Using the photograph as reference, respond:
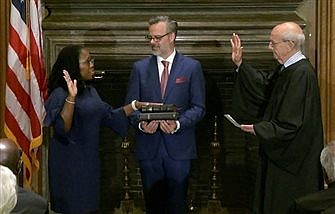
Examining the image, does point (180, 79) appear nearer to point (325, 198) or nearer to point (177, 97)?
point (177, 97)

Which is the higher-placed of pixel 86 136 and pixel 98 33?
pixel 98 33

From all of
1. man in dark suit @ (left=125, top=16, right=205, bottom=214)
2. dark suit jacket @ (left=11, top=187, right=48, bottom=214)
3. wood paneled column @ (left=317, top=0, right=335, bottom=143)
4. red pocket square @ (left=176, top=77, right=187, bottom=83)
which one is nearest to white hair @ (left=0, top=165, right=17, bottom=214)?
dark suit jacket @ (left=11, top=187, right=48, bottom=214)

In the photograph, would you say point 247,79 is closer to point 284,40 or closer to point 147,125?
point 284,40

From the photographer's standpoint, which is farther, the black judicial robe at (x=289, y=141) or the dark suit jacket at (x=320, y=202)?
the black judicial robe at (x=289, y=141)

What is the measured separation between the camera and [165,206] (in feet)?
16.6

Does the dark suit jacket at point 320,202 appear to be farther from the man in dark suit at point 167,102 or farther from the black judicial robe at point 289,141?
the man in dark suit at point 167,102

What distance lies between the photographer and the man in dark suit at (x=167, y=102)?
194 inches

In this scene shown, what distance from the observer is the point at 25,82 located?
514 cm

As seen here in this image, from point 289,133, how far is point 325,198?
3.58ft

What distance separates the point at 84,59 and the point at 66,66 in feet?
0.40

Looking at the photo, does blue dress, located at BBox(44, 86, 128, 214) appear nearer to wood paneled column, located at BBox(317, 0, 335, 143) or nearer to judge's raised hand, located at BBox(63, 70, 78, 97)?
judge's raised hand, located at BBox(63, 70, 78, 97)

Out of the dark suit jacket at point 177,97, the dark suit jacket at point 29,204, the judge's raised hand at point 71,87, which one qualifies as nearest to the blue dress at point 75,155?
the judge's raised hand at point 71,87

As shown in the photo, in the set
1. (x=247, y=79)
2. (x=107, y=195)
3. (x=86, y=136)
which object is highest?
(x=247, y=79)

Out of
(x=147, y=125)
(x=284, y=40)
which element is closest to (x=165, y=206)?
(x=147, y=125)
